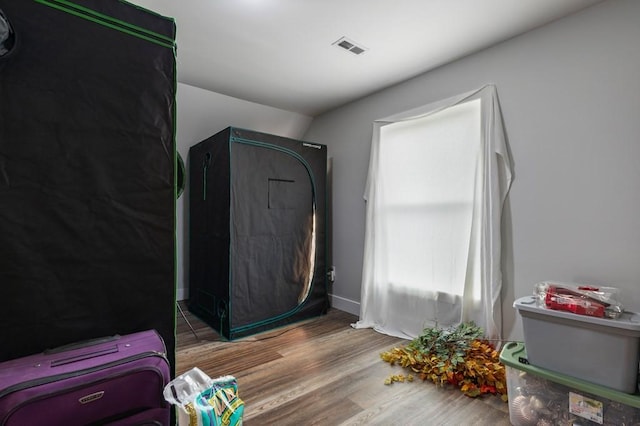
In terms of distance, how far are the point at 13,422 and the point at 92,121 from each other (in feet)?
2.97

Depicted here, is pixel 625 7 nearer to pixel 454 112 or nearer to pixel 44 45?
pixel 454 112

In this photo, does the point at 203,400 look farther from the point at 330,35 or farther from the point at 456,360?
the point at 330,35

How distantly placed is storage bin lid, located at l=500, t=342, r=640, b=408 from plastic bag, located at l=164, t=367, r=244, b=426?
1.42 meters

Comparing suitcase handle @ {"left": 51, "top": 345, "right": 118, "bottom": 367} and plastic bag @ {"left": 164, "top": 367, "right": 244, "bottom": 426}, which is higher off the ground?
suitcase handle @ {"left": 51, "top": 345, "right": 118, "bottom": 367}

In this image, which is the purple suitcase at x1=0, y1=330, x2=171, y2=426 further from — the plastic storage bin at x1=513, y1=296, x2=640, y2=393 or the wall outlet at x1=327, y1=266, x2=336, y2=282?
the wall outlet at x1=327, y1=266, x2=336, y2=282

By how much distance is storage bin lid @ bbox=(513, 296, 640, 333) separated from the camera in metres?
1.31

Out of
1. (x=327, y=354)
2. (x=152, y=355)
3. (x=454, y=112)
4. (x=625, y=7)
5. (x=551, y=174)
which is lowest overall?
(x=327, y=354)

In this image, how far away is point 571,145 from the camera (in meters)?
1.85

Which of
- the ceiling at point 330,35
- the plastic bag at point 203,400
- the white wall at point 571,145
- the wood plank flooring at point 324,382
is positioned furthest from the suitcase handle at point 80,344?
the white wall at point 571,145

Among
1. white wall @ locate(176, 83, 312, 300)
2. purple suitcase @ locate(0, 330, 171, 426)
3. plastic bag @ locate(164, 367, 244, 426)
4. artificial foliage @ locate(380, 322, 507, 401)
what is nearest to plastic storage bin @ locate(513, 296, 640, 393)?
artificial foliage @ locate(380, 322, 507, 401)

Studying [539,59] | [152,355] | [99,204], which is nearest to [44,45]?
[99,204]

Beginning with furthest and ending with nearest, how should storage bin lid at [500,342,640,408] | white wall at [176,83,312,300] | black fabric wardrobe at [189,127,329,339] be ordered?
white wall at [176,83,312,300] → black fabric wardrobe at [189,127,329,339] → storage bin lid at [500,342,640,408]

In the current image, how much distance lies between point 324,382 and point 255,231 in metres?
1.35

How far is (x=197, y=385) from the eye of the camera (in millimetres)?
1074
